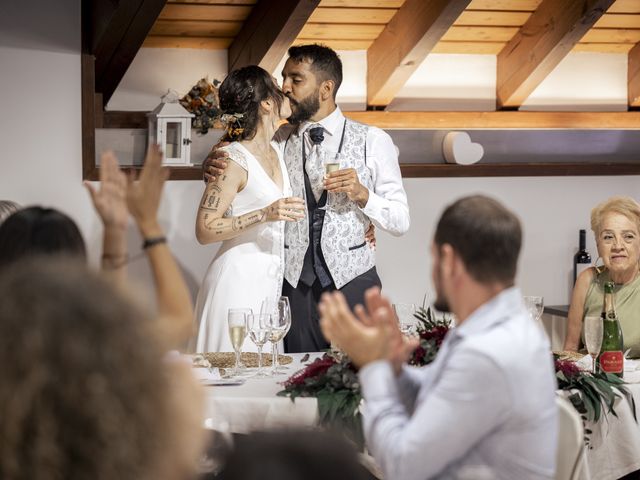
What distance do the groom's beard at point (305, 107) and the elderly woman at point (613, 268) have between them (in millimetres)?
1183

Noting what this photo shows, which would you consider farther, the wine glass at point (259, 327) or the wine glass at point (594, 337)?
the wine glass at point (594, 337)

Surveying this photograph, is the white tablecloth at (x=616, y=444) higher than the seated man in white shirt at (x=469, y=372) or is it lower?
lower

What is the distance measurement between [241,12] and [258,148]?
118 centimetres

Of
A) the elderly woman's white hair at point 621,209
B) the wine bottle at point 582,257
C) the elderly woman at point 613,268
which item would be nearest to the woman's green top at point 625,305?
the elderly woman at point 613,268

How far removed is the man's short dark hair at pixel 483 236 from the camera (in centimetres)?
185

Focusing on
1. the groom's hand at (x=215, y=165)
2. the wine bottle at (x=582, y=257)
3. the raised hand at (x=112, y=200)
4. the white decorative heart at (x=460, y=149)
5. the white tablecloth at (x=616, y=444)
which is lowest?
the white tablecloth at (x=616, y=444)

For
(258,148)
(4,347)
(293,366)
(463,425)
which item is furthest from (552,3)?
(4,347)

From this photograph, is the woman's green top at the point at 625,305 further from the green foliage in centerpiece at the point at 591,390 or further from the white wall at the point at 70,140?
the white wall at the point at 70,140

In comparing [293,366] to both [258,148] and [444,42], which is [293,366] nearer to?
[258,148]

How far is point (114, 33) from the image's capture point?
163 inches

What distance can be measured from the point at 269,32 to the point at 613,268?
1.86m

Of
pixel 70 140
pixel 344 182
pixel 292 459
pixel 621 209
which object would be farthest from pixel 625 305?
pixel 292 459

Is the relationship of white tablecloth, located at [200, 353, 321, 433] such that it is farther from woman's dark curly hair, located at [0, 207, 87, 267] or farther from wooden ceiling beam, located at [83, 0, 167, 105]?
wooden ceiling beam, located at [83, 0, 167, 105]

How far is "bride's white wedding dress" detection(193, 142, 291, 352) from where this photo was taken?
146 inches
